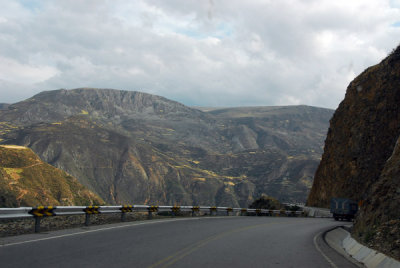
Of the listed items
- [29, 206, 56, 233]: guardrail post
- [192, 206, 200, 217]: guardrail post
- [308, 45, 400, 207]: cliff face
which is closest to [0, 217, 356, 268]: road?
[29, 206, 56, 233]: guardrail post

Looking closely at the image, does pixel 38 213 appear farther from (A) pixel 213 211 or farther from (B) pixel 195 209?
(A) pixel 213 211

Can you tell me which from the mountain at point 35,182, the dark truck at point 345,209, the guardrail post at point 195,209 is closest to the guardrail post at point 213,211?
the guardrail post at point 195,209

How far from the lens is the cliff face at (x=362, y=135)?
159ft

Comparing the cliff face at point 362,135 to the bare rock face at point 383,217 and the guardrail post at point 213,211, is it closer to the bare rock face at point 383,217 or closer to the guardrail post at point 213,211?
the guardrail post at point 213,211

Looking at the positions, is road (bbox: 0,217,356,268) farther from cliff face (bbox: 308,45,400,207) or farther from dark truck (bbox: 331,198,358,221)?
cliff face (bbox: 308,45,400,207)

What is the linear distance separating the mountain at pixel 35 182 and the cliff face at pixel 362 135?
61012mm

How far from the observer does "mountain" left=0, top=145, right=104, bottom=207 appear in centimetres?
9112

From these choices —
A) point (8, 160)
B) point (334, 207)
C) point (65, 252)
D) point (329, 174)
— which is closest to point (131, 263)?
point (65, 252)

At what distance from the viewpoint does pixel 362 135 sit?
174 ft

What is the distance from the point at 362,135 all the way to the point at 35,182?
78070 mm

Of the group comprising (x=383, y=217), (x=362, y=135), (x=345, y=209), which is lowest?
(x=345, y=209)

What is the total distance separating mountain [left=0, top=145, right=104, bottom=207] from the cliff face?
200 feet

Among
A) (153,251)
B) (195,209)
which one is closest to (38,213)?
(153,251)

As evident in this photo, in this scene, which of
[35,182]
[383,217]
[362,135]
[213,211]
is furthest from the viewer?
[35,182]
